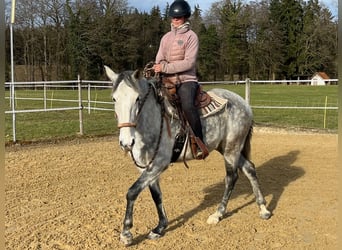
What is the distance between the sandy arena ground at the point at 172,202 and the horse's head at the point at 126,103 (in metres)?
1.20

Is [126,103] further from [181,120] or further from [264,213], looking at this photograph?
[264,213]

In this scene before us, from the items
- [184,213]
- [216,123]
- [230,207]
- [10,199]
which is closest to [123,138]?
[216,123]

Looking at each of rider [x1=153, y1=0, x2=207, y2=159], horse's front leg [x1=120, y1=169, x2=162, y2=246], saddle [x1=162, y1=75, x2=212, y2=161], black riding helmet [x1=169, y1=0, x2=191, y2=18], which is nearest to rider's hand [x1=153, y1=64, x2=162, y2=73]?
rider [x1=153, y1=0, x2=207, y2=159]

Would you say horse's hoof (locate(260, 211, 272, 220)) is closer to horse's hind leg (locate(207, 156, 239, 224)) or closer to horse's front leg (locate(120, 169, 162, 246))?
horse's hind leg (locate(207, 156, 239, 224))

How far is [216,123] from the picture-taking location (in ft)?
13.9

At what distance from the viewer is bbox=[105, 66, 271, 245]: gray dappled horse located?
3096 mm

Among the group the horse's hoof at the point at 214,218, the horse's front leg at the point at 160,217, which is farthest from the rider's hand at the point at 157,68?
the horse's hoof at the point at 214,218

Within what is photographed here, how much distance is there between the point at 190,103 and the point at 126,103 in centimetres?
97

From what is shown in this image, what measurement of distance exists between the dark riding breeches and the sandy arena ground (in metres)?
1.10

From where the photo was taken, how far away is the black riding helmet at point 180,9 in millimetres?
3830

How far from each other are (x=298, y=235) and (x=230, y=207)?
105 centimetres

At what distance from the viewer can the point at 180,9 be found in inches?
151

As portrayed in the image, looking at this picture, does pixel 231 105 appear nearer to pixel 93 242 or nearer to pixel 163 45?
pixel 163 45

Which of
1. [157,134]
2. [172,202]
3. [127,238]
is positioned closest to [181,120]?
[157,134]
